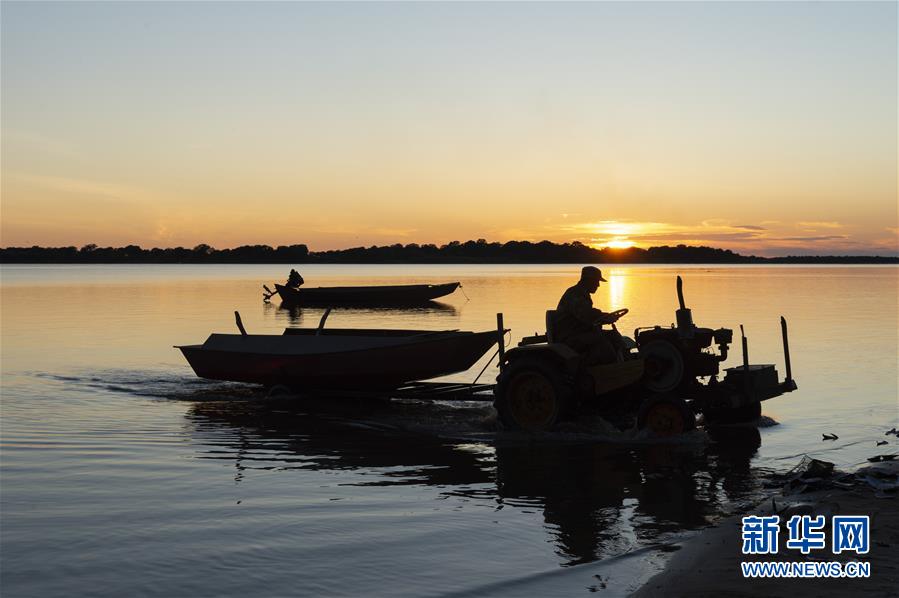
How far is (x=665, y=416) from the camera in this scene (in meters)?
10.1

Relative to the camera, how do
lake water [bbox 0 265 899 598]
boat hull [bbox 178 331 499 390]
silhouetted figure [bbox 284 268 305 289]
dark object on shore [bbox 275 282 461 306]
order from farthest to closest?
silhouetted figure [bbox 284 268 305 289] < dark object on shore [bbox 275 282 461 306] < boat hull [bbox 178 331 499 390] < lake water [bbox 0 265 899 598]

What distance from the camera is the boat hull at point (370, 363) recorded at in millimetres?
13852

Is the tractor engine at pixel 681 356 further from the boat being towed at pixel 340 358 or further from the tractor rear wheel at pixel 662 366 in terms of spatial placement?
the boat being towed at pixel 340 358

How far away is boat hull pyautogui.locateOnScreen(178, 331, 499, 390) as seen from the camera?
1385cm

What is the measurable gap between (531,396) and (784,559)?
506cm

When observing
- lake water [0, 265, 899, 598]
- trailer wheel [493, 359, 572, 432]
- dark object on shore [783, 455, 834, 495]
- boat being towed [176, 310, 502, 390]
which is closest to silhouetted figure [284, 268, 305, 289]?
lake water [0, 265, 899, 598]

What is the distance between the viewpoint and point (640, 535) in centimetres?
686

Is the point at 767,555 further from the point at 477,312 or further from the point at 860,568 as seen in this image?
the point at 477,312

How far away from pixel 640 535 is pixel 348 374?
311 inches

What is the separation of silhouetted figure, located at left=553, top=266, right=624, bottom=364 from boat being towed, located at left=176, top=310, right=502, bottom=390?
8.91 ft

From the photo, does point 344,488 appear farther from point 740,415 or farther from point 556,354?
point 740,415

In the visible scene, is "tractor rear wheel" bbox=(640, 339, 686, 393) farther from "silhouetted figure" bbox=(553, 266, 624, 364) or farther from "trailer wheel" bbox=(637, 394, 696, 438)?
"silhouetted figure" bbox=(553, 266, 624, 364)

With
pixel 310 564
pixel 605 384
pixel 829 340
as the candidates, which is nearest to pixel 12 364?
pixel 605 384

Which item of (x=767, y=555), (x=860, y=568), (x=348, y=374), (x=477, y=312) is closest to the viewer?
(x=860, y=568)
